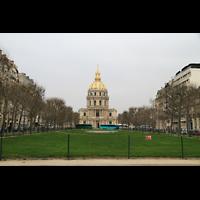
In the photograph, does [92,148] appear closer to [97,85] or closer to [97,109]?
[97,109]

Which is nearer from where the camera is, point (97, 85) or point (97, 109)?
point (97, 109)

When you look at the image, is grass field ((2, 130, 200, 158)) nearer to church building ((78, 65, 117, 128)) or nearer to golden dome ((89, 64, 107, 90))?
church building ((78, 65, 117, 128))

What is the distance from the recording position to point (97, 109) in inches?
6909

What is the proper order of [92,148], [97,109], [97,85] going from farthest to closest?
[97,85] → [97,109] → [92,148]

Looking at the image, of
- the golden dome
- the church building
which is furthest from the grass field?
the golden dome

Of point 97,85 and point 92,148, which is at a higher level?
point 97,85

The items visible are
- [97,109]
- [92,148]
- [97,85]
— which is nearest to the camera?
[92,148]

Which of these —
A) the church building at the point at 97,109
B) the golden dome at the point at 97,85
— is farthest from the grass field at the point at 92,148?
the golden dome at the point at 97,85

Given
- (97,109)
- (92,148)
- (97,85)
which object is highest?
(97,85)

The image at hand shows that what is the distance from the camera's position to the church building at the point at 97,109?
172750 mm

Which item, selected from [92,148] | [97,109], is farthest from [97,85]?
[92,148]

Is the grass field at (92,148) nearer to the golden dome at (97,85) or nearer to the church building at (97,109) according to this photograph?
the church building at (97,109)

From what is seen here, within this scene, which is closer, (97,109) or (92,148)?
(92,148)

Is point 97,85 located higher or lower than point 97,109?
higher
